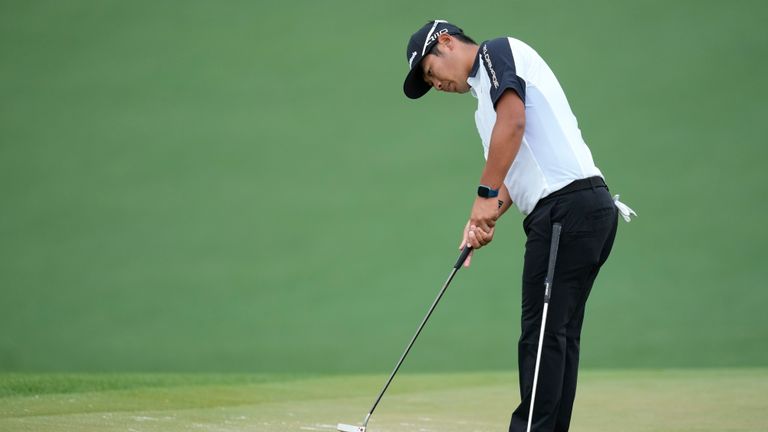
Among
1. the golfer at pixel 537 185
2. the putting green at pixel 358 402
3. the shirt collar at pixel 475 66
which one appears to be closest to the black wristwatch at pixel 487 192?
the golfer at pixel 537 185

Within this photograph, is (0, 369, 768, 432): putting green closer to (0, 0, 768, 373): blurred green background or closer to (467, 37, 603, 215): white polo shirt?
(0, 0, 768, 373): blurred green background

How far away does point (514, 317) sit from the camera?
6.04m

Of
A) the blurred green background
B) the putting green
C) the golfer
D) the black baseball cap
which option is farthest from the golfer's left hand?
the blurred green background

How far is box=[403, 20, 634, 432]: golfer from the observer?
2568 mm

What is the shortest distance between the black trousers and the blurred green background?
10.5ft

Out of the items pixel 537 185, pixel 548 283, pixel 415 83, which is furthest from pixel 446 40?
pixel 548 283

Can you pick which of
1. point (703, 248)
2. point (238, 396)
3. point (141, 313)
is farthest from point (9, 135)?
point (703, 248)

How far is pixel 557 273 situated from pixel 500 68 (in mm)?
559

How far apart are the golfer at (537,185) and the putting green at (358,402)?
89 centimetres

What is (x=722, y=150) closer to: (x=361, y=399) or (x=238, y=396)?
(x=361, y=399)

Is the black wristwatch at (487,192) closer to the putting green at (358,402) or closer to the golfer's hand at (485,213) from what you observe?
the golfer's hand at (485,213)

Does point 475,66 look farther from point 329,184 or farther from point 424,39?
point 329,184

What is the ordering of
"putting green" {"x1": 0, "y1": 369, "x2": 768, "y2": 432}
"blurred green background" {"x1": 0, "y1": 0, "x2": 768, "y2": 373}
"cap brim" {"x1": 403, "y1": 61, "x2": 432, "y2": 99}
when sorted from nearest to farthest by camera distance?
"cap brim" {"x1": 403, "y1": 61, "x2": 432, "y2": 99} → "putting green" {"x1": 0, "y1": 369, "x2": 768, "y2": 432} → "blurred green background" {"x1": 0, "y1": 0, "x2": 768, "y2": 373}

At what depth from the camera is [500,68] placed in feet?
Answer: 8.40
